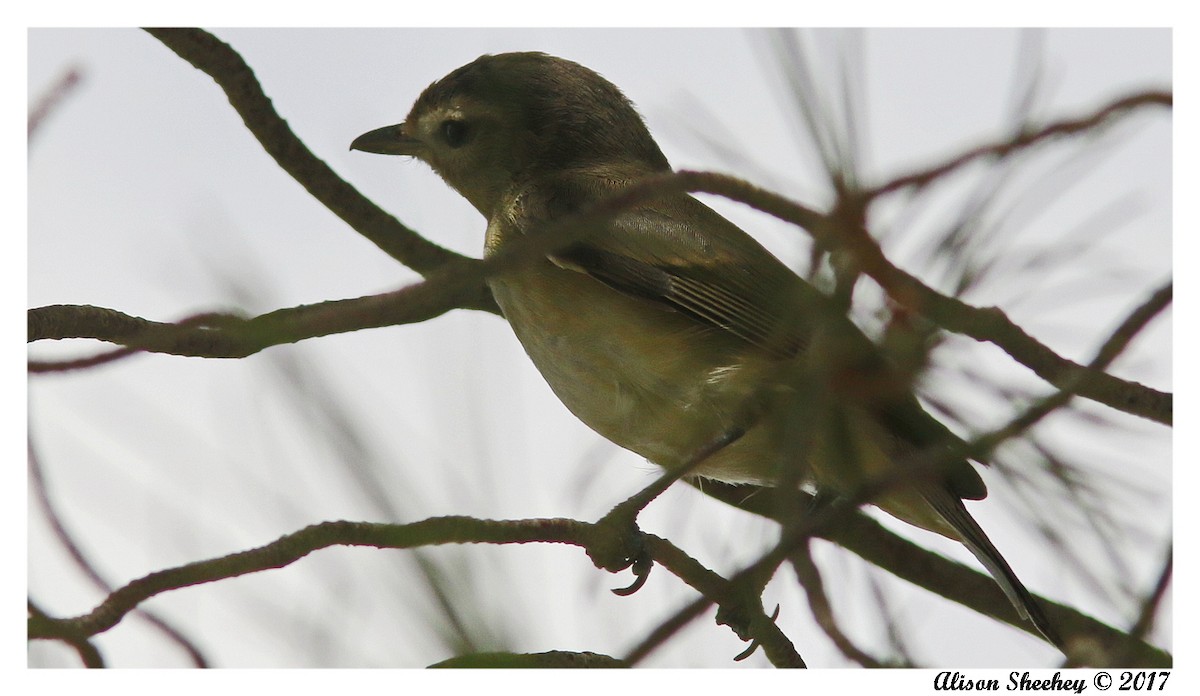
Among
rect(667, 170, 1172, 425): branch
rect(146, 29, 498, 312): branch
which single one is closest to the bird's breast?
rect(146, 29, 498, 312): branch

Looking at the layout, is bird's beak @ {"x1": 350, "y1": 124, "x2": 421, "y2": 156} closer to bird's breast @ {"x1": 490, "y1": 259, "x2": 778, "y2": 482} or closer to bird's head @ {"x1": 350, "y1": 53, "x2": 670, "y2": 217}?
bird's head @ {"x1": 350, "y1": 53, "x2": 670, "y2": 217}

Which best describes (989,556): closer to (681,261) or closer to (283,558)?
(681,261)

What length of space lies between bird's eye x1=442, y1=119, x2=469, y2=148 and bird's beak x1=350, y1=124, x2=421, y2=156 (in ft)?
0.50

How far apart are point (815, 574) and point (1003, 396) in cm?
47

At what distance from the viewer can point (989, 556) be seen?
352 cm

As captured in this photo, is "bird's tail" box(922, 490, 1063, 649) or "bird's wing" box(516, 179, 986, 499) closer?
"bird's tail" box(922, 490, 1063, 649)

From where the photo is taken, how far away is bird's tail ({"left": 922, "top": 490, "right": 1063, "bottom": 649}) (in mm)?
3365

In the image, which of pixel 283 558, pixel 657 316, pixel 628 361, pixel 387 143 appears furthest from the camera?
pixel 387 143

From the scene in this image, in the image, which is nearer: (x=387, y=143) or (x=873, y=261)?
(x=873, y=261)

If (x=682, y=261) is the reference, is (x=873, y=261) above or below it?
below

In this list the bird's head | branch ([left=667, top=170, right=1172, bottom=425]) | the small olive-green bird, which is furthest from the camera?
the bird's head

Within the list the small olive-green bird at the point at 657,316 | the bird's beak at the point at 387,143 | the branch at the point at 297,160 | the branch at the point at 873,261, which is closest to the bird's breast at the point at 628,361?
the small olive-green bird at the point at 657,316

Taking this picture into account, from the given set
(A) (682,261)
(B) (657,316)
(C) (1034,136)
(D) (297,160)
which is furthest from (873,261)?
(D) (297,160)

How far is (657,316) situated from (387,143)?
1.73 m
